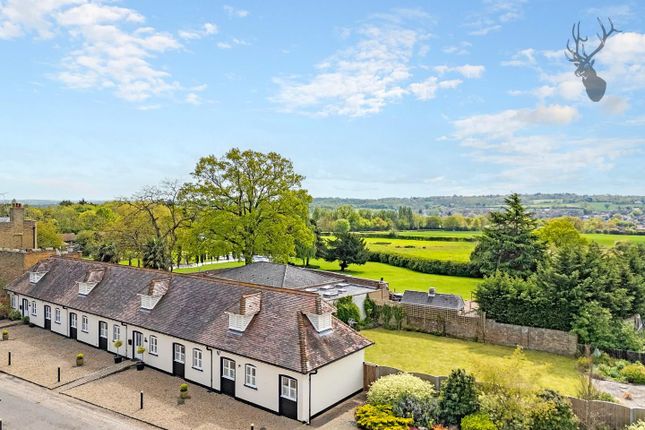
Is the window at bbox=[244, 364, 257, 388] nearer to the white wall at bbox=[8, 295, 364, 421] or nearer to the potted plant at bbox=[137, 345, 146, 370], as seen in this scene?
the white wall at bbox=[8, 295, 364, 421]

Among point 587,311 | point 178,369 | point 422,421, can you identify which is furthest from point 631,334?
point 178,369

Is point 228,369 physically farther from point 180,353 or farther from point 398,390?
point 398,390

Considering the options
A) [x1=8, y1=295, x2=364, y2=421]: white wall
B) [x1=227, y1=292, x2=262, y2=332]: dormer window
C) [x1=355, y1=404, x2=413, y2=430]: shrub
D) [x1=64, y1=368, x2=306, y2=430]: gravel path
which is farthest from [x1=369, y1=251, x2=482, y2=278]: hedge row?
[x1=64, y1=368, x2=306, y2=430]: gravel path

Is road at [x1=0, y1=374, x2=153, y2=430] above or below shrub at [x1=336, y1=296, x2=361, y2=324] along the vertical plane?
below

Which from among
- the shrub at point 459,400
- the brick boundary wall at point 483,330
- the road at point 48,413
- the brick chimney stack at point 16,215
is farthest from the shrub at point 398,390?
the brick chimney stack at point 16,215

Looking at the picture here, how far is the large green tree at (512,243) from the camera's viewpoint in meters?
44.1

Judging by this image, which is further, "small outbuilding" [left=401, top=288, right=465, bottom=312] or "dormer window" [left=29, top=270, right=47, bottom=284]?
"small outbuilding" [left=401, top=288, right=465, bottom=312]

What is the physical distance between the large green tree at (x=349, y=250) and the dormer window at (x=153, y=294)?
3931cm

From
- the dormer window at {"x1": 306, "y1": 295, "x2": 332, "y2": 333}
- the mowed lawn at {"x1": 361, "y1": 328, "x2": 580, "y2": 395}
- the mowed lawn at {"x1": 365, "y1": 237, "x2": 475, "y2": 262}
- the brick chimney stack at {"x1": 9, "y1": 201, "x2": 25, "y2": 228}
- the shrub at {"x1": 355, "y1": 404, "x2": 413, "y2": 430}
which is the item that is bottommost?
the mowed lawn at {"x1": 361, "y1": 328, "x2": 580, "y2": 395}

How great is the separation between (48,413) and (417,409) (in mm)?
14297

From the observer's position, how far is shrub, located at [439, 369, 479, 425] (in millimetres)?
17203

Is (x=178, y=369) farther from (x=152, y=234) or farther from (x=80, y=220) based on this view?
(x=80, y=220)

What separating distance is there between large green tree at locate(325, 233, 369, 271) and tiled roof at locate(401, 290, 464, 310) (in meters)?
27.3

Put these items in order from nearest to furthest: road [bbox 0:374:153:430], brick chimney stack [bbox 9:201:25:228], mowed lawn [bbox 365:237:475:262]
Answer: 1. road [bbox 0:374:153:430]
2. brick chimney stack [bbox 9:201:25:228]
3. mowed lawn [bbox 365:237:475:262]
